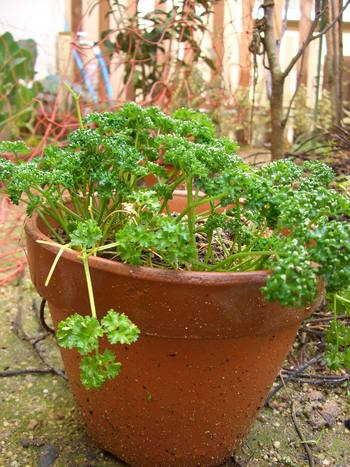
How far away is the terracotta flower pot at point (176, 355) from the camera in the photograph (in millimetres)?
1010

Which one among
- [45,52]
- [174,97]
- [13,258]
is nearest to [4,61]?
[45,52]

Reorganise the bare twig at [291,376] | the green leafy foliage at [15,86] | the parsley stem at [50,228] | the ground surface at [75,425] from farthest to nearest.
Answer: the green leafy foliage at [15,86] < the bare twig at [291,376] < the ground surface at [75,425] < the parsley stem at [50,228]

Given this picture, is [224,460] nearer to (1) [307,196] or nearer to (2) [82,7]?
(1) [307,196]

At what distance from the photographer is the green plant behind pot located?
0.90m

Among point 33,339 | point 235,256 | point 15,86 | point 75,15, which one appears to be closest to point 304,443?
point 235,256

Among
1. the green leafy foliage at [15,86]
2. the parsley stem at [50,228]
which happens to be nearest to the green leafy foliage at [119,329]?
the parsley stem at [50,228]

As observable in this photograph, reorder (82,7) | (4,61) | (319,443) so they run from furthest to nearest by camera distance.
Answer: (82,7) → (4,61) → (319,443)

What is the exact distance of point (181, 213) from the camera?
111 cm

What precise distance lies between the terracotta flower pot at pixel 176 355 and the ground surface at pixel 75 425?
0.09 meters

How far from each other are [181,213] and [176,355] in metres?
0.26

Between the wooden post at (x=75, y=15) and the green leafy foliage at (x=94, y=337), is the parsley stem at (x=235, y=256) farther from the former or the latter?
the wooden post at (x=75, y=15)

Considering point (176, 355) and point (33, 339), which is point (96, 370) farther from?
point (33, 339)

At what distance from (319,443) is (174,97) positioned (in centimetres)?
257

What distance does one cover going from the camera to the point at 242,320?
1027 mm
